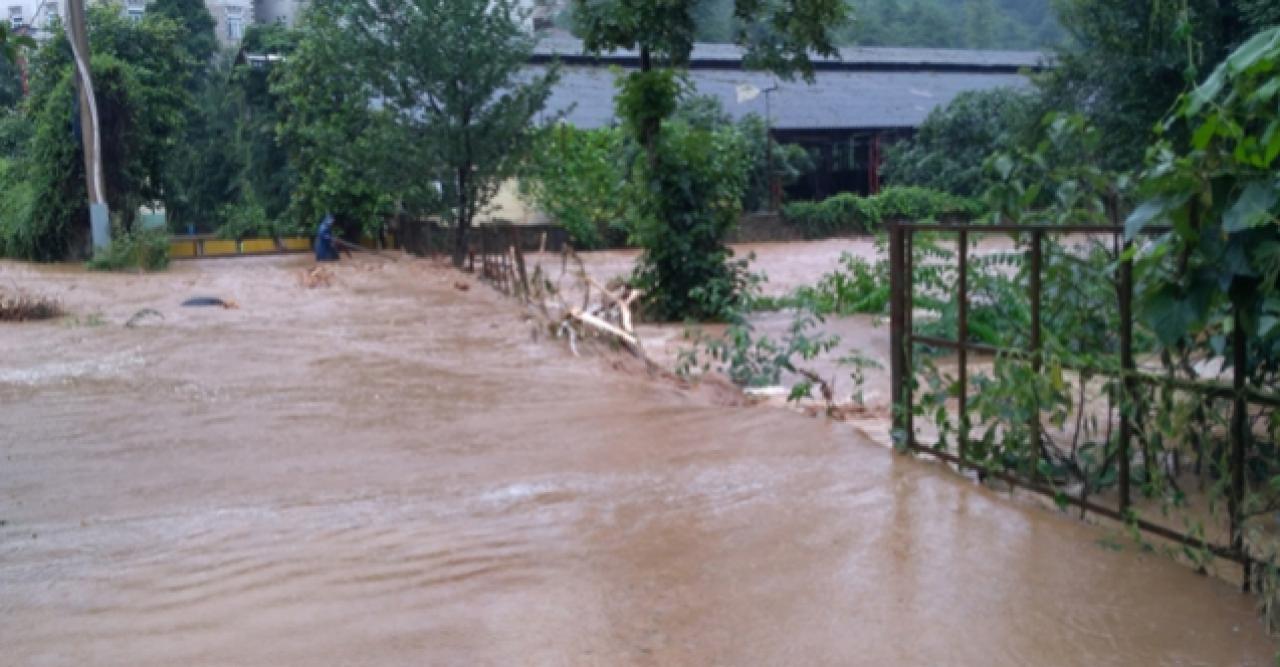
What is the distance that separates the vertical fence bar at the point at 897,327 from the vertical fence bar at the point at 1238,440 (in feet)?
7.27

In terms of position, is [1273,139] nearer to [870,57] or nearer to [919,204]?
[919,204]

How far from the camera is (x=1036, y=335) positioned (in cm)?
604

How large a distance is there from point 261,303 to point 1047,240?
14546 millimetres

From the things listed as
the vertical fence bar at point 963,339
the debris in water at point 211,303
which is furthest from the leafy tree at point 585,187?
the vertical fence bar at point 963,339

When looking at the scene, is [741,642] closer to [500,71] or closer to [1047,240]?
[1047,240]

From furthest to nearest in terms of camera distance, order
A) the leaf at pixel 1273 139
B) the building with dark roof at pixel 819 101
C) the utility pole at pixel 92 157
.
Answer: the building with dark roof at pixel 819 101 < the utility pole at pixel 92 157 < the leaf at pixel 1273 139

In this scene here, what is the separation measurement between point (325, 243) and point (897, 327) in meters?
22.4

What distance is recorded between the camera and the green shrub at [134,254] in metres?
25.4

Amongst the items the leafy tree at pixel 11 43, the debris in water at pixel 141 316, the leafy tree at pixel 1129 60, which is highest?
the leafy tree at pixel 1129 60

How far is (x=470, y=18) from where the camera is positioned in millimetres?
24562

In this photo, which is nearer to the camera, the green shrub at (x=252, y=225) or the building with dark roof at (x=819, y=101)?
the green shrub at (x=252, y=225)

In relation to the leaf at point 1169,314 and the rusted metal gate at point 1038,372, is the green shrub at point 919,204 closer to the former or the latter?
the rusted metal gate at point 1038,372

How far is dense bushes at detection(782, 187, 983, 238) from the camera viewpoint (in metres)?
35.4

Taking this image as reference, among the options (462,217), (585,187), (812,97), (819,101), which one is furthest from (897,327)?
(812,97)
